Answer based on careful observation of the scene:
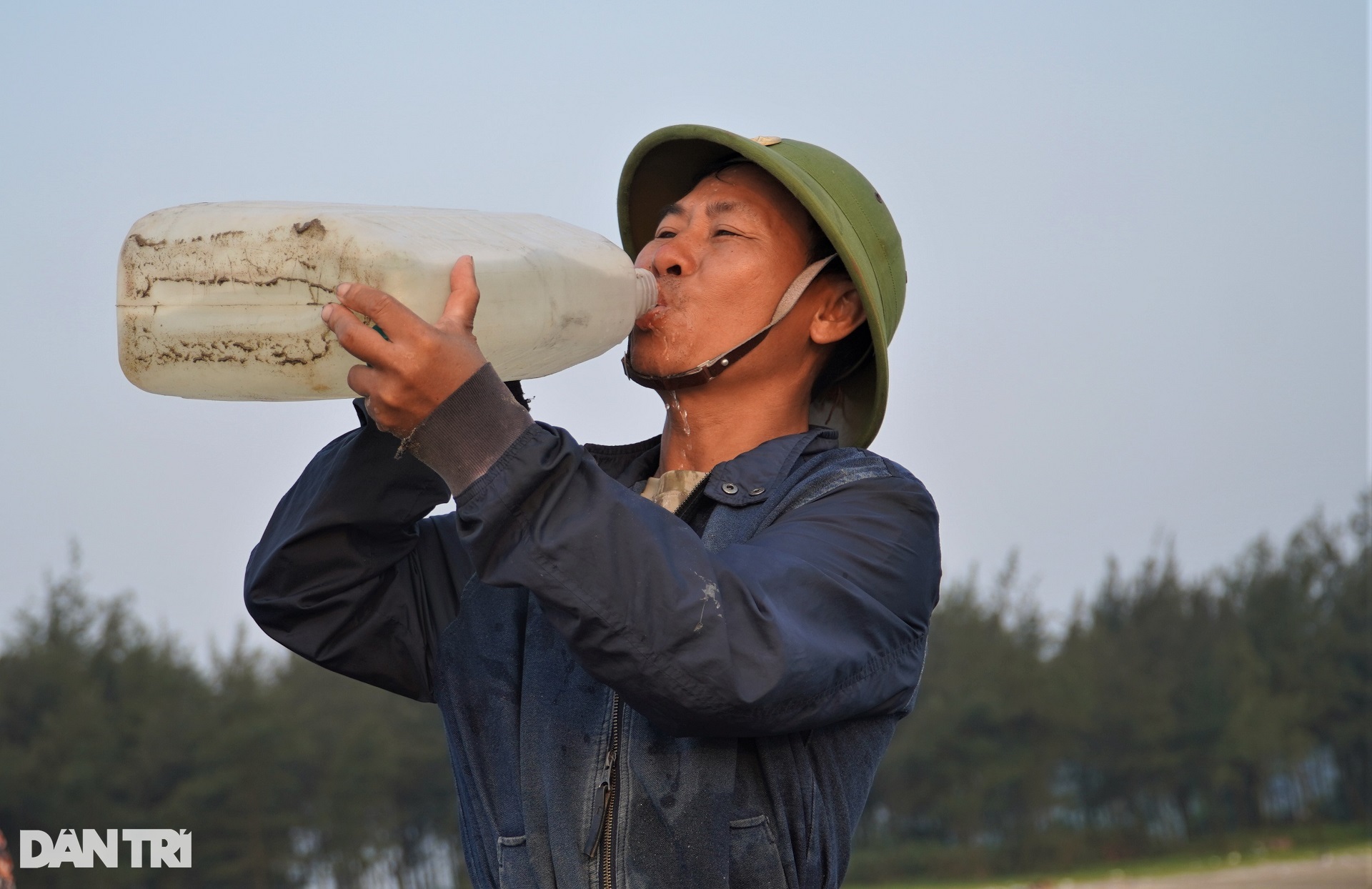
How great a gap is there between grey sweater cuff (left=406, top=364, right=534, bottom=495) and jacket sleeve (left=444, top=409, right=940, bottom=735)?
0.02 meters

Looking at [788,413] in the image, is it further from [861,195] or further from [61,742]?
[61,742]

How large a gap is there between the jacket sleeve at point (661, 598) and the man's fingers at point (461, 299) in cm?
20

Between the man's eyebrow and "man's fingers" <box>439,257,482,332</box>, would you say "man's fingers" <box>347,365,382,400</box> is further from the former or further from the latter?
the man's eyebrow

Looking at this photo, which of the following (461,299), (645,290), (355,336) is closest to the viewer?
(355,336)

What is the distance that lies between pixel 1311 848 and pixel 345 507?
41444 millimetres

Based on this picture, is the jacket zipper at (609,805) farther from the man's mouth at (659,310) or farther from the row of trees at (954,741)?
the row of trees at (954,741)

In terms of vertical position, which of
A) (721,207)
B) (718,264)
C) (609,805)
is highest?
(721,207)

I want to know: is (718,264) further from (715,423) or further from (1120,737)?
(1120,737)

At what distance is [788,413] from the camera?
3287mm

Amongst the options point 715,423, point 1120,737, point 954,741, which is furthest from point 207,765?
point 715,423

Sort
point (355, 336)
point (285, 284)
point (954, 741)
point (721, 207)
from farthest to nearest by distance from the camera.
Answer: point (954, 741), point (721, 207), point (285, 284), point (355, 336)

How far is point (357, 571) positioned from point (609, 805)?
0.73m

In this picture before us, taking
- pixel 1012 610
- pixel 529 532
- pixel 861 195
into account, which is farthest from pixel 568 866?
pixel 1012 610

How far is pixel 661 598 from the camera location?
2.04 metres
